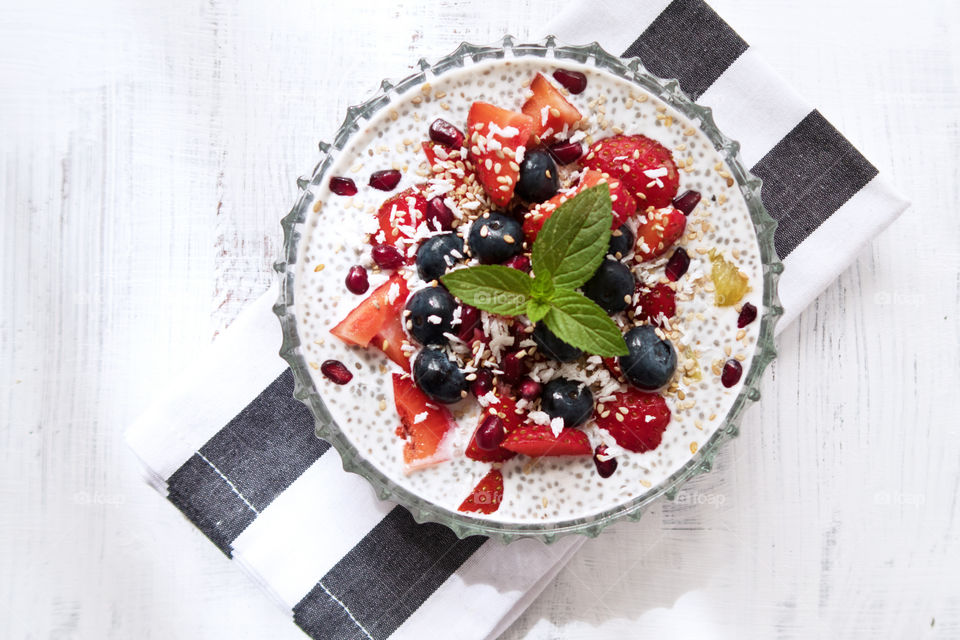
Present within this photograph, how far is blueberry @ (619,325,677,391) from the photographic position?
175cm

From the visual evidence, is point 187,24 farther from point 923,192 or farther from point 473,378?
point 923,192

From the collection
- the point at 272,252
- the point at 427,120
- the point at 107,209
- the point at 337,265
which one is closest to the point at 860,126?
the point at 427,120

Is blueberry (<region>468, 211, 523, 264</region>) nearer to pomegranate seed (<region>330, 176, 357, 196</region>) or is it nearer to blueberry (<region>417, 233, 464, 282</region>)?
blueberry (<region>417, 233, 464, 282</region>)

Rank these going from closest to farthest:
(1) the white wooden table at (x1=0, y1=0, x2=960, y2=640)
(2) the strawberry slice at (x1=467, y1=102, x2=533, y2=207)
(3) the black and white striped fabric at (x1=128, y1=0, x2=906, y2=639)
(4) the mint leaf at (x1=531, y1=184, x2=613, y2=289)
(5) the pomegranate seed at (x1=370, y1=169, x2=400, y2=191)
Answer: (4) the mint leaf at (x1=531, y1=184, x2=613, y2=289), (2) the strawberry slice at (x1=467, y1=102, x2=533, y2=207), (5) the pomegranate seed at (x1=370, y1=169, x2=400, y2=191), (3) the black and white striped fabric at (x1=128, y1=0, x2=906, y2=639), (1) the white wooden table at (x1=0, y1=0, x2=960, y2=640)

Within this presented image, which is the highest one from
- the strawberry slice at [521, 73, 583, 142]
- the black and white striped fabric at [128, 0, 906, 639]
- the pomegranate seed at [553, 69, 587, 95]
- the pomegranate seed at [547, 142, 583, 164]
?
the pomegranate seed at [553, 69, 587, 95]

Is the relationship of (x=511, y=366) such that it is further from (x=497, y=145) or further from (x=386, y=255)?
(x=497, y=145)

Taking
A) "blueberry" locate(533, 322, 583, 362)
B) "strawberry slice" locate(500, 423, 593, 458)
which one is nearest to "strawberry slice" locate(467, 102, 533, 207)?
"blueberry" locate(533, 322, 583, 362)

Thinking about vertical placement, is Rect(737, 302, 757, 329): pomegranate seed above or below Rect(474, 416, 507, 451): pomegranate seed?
above

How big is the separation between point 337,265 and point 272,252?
519 mm

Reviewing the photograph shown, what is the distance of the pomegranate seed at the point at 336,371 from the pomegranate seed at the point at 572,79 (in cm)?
89

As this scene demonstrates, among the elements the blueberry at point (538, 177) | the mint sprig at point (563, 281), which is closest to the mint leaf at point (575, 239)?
the mint sprig at point (563, 281)

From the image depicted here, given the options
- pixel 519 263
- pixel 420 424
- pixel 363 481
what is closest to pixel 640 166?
pixel 519 263

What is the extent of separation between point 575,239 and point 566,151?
29cm

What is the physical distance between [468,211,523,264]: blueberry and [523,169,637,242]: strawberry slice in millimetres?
37
